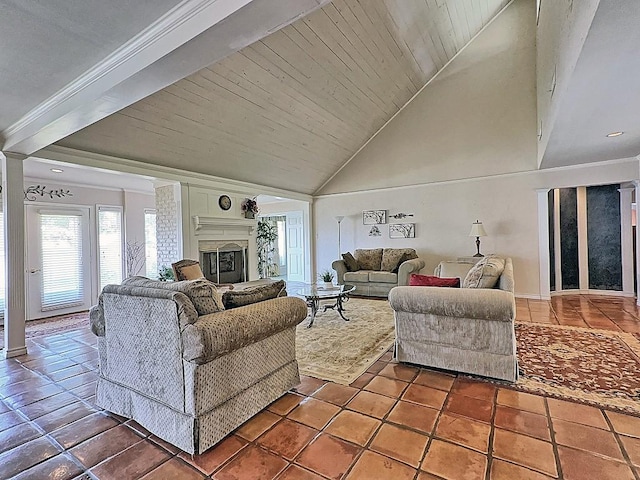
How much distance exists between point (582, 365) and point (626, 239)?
14.8ft

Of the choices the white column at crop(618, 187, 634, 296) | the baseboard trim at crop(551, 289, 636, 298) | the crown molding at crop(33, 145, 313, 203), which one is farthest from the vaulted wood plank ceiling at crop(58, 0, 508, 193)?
the baseboard trim at crop(551, 289, 636, 298)

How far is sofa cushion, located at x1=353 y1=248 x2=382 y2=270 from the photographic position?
22.2 ft

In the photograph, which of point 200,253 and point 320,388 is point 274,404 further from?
point 200,253

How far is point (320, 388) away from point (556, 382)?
6.01 feet

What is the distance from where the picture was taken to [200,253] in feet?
18.9

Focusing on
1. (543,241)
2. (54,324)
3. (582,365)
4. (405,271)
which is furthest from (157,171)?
(543,241)

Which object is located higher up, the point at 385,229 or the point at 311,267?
the point at 385,229

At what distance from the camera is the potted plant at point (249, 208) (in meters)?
6.62

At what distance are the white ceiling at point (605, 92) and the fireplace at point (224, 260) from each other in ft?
17.6

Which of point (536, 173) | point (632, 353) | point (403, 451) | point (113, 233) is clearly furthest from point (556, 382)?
point (113, 233)

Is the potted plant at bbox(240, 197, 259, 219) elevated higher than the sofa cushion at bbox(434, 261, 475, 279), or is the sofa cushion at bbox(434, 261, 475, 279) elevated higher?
the potted plant at bbox(240, 197, 259, 219)

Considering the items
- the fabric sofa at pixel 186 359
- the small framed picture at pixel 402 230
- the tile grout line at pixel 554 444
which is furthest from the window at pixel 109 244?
the tile grout line at pixel 554 444

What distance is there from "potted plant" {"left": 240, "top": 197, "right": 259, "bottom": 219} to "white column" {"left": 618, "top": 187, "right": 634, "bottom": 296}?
6.86m

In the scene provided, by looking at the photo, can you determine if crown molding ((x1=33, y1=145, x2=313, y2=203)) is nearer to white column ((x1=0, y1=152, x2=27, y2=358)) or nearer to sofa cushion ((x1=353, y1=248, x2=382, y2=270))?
white column ((x1=0, y1=152, x2=27, y2=358))
